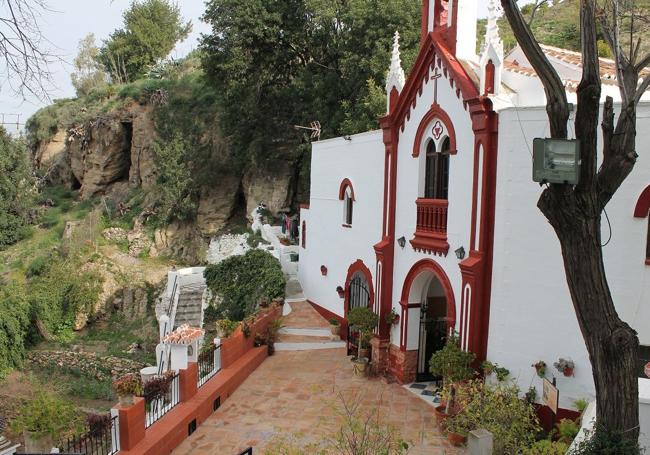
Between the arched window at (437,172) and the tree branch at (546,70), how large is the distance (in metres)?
6.20

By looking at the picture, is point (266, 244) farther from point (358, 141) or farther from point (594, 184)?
point (594, 184)

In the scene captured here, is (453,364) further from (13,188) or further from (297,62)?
(13,188)

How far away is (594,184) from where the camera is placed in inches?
215

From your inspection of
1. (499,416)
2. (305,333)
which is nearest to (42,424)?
(499,416)

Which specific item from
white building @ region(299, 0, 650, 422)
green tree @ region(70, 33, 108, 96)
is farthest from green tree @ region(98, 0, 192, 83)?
white building @ region(299, 0, 650, 422)

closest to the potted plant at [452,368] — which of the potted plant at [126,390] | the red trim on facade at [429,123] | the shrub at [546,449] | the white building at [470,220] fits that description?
the white building at [470,220]

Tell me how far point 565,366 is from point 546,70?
5633 millimetres

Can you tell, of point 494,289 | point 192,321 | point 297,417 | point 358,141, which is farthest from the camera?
point 192,321

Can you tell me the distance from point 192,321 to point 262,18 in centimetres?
1456

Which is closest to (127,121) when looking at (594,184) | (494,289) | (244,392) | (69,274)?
(69,274)

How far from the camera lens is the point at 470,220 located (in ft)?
35.3

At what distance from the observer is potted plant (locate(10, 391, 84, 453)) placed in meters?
8.03

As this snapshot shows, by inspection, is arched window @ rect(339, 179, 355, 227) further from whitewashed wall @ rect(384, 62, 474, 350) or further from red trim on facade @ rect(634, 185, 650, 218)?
red trim on facade @ rect(634, 185, 650, 218)

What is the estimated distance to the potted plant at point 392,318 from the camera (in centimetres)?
1317
